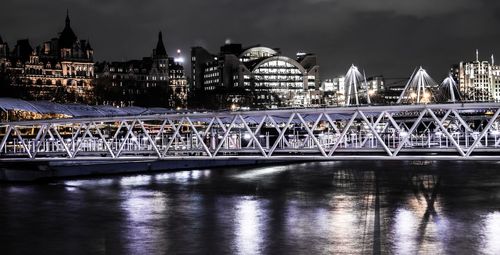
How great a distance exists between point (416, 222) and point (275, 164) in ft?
151

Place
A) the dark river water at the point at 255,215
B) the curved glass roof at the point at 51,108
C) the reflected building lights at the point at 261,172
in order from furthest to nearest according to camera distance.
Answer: the curved glass roof at the point at 51,108, the reflected building lights at the point at 261,172, the dark river water at the point at 255,215

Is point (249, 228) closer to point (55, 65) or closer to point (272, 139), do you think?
point (272, 139)

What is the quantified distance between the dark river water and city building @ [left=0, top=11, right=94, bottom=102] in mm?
102815

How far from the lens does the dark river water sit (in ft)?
103

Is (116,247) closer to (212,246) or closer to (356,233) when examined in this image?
(212,246)

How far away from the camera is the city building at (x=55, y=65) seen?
166938mm

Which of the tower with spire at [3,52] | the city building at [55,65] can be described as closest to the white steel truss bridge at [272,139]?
the city building at [55,65]

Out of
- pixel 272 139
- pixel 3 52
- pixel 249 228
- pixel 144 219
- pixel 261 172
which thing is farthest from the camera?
pixel 3 52

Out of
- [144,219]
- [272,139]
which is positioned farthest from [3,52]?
[144,219]

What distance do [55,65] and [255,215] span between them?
15335 cm

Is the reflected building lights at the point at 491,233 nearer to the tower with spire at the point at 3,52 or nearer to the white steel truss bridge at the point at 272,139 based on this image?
the white steel truss bridge at the point at 272,139

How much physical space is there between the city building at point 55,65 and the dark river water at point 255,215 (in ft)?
337

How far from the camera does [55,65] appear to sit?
603 feet

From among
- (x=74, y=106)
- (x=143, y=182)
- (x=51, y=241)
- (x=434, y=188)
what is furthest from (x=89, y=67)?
(x=51, y=241)
